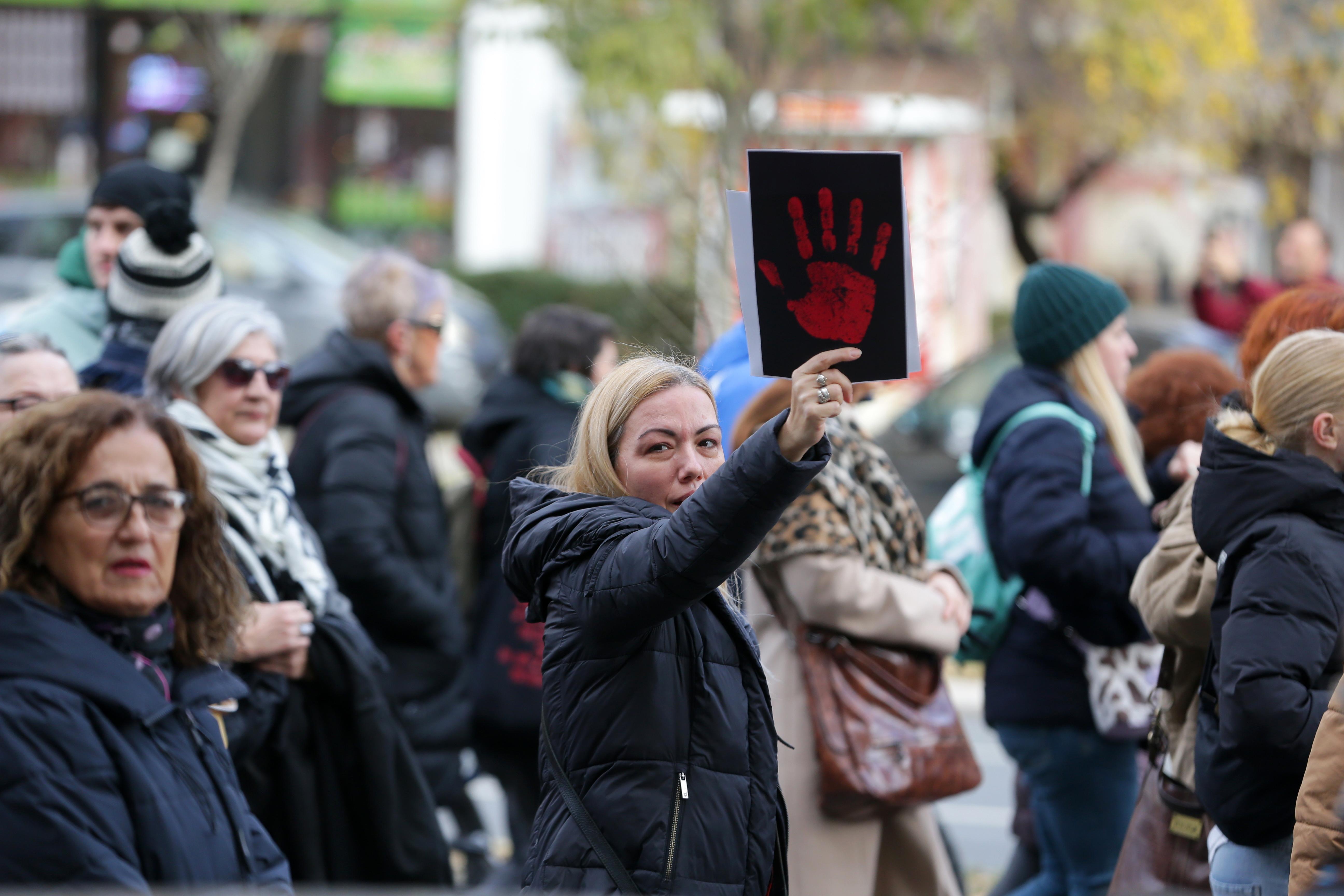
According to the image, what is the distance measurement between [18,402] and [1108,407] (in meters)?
2.96

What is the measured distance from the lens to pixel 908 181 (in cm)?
758

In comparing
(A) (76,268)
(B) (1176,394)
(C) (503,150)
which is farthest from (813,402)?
(C) (503,150)

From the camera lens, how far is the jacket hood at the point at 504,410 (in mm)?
5465

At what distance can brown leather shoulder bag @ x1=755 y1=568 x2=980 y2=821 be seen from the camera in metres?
3.97

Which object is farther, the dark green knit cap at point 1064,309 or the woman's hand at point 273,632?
the dark green knit cap at point 1064,309

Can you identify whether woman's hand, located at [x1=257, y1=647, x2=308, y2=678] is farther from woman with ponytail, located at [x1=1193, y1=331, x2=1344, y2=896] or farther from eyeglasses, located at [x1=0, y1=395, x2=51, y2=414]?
woman with ponytail, located at [x1=1193, y1=331, x2=1344, y2=896]

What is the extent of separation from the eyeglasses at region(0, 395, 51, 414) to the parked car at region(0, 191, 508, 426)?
361 inches

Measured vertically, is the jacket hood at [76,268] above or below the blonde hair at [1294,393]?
above

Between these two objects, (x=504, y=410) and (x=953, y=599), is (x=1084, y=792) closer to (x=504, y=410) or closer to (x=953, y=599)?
(x=953, y=599)

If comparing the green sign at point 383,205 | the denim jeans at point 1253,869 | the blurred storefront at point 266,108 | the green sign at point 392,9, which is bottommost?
the denim jeans at point 1253,869

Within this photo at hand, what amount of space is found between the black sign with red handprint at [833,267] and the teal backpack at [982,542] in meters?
1.81

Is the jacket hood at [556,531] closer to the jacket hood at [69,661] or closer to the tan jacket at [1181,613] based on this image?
the jacket hood at [69,661]

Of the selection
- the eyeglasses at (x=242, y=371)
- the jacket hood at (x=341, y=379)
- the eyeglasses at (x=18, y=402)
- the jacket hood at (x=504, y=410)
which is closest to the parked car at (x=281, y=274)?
the jacket hood at (x=504, y=410)

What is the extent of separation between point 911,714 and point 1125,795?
807 mm
